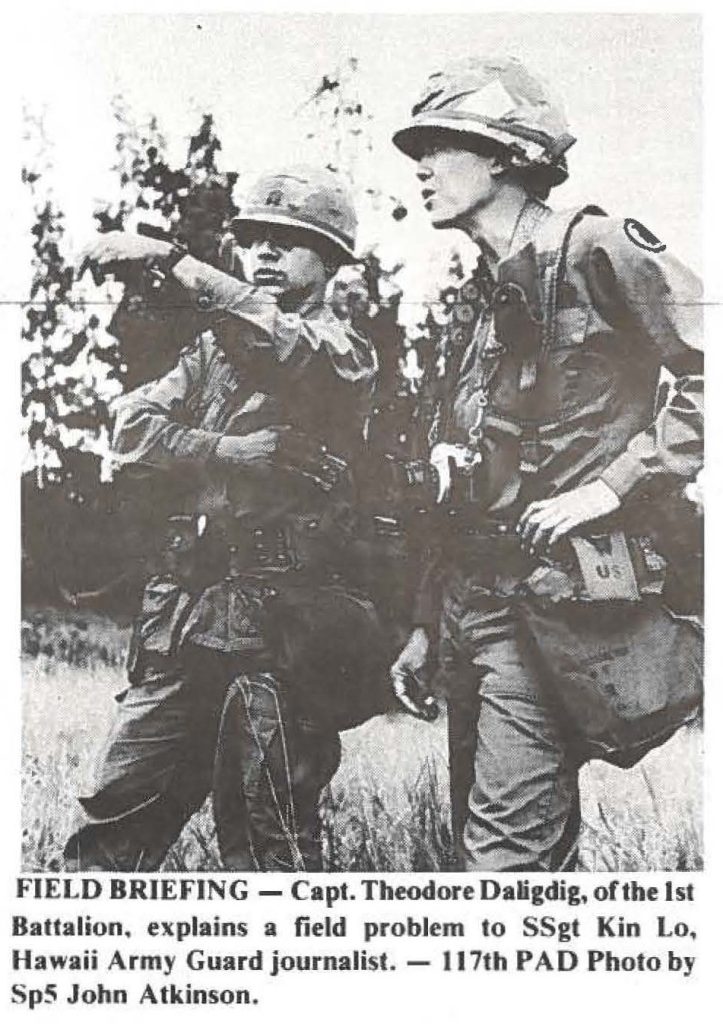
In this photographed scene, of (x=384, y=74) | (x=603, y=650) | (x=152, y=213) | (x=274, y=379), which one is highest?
(x=384, y=74)

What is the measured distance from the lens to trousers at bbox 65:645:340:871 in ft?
13.5

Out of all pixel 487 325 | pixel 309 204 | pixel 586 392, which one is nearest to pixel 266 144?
pixel 309 204

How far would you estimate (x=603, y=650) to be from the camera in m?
4.14

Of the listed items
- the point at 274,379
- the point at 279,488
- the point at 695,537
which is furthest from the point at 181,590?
the point at 695,537

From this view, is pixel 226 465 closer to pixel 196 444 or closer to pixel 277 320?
pixel 196 444

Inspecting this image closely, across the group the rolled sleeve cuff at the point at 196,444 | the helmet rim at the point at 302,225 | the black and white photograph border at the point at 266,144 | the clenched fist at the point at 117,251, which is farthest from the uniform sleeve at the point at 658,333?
the clenched fist at the point at 117,251

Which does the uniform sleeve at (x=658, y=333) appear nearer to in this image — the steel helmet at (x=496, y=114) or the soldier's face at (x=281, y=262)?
the steel helmet at (x=496, y=114)

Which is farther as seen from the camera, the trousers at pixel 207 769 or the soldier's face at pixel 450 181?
the soldier's face at pixel 450 181

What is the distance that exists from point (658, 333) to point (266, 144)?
1.35m

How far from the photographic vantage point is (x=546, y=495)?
4.13 metres

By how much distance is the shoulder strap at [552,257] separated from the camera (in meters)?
4.16
